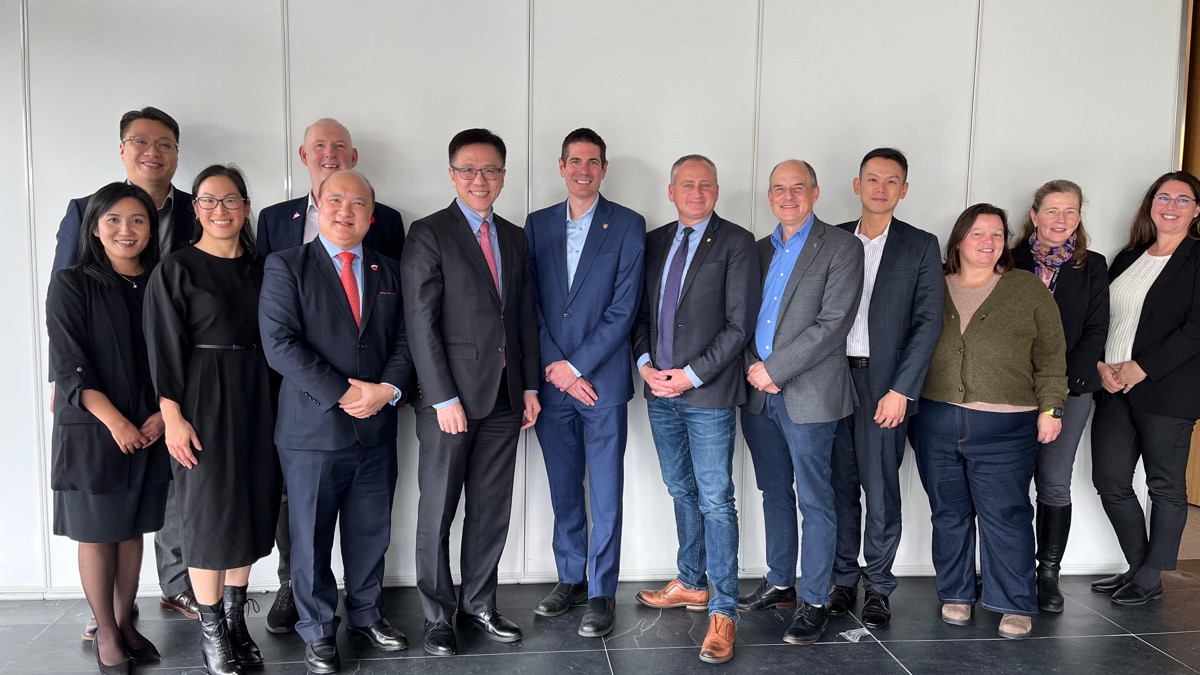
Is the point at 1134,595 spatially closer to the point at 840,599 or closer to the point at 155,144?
the point at 840,599

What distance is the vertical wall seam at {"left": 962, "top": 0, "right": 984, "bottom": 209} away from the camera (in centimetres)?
406

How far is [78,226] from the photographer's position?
325 centimetres

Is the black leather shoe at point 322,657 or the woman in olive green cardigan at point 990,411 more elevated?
the woman in olive green cardigan at point 990,411

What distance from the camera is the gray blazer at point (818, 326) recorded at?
3.19 m

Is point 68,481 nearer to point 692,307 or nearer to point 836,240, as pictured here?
point 692,307

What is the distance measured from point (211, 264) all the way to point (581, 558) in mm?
2031

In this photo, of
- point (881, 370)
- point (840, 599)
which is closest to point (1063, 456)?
point (881, 370)

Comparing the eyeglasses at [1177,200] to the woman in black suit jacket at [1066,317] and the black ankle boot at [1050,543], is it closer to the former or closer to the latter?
the woman in black suit jacket at [1066,317]

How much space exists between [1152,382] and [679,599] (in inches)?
97.7

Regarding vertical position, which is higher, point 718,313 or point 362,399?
point 718,313

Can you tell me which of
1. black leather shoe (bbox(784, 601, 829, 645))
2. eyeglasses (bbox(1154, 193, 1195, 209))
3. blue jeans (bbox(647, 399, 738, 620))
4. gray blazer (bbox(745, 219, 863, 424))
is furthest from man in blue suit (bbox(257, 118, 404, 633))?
eyeglasses (bbox(1154, 193, 1195, 209))

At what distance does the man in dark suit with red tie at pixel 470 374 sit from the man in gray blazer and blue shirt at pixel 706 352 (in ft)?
1.90

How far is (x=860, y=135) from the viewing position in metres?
4.04

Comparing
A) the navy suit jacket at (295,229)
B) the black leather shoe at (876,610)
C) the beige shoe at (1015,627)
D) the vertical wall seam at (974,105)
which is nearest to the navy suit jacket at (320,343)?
the navy suit jacket at (295,229)
